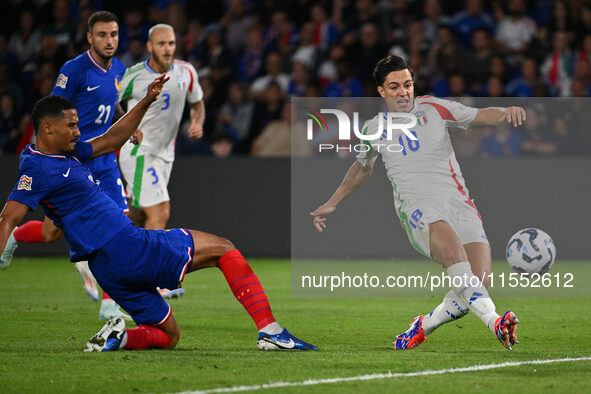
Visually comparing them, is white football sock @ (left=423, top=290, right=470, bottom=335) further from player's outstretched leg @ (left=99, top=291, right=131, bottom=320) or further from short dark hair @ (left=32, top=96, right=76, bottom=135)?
player's outstretched leg @ (left=99, top=291, right=131, bottom=320)

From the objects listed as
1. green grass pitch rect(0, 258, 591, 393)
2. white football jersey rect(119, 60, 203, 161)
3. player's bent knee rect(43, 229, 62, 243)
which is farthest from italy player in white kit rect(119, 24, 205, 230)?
player's bent knee rect(43, 229, 62, 243)

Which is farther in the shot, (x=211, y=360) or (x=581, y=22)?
(x=581, y=22)

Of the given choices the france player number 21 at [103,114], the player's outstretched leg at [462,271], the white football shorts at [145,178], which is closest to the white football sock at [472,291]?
the player's outstretched leg at [462,271]

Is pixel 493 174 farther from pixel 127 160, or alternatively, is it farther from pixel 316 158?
pixel 127 160

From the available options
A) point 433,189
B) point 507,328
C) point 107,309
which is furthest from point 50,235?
point 507,328

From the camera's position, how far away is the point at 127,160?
425 inches

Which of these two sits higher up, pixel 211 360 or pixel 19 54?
pixel 19 54

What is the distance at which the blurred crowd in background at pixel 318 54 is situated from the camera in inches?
581

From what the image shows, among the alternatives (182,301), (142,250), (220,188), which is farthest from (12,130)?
(142,250)

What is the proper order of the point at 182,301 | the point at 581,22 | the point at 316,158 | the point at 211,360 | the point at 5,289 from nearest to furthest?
1. the point at 211,360
2. the point at 182,301
3. the point at 5,289
4. the point at 316,158
5. the point at 581,22

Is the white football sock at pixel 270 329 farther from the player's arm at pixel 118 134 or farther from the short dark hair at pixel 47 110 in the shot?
the short dark hair at pixel 47 110

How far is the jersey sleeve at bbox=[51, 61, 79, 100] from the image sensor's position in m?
8.64

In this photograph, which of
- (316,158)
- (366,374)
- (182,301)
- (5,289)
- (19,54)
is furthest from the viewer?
(19,54)

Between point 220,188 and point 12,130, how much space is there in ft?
12.5
